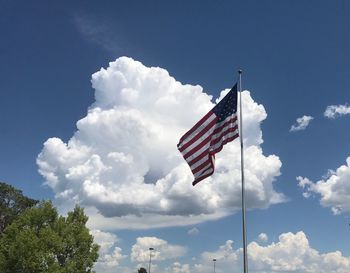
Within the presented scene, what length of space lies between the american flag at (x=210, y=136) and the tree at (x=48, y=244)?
2997cm

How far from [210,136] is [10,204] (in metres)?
61.3

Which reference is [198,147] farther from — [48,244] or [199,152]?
[48,244]

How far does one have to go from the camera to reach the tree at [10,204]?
74500 mm

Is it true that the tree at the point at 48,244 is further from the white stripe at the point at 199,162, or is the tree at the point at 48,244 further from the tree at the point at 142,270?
the tree at the point at 142,270

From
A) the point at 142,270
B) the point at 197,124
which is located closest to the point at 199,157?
the point at 197,124

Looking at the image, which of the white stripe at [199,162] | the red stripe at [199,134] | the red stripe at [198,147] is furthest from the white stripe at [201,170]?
the red stripe at [199,134]

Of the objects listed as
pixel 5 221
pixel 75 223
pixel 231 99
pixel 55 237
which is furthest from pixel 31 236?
pixel 231 99

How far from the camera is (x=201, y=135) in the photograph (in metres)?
21.9

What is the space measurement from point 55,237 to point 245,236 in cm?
3353

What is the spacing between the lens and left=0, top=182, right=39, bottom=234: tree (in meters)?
74.5

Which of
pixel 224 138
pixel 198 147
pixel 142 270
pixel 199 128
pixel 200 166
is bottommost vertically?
pixel 200 166

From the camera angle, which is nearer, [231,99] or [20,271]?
[231,99]

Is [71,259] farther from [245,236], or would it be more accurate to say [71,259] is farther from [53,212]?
[245,236]

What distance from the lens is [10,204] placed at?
3002 inches
